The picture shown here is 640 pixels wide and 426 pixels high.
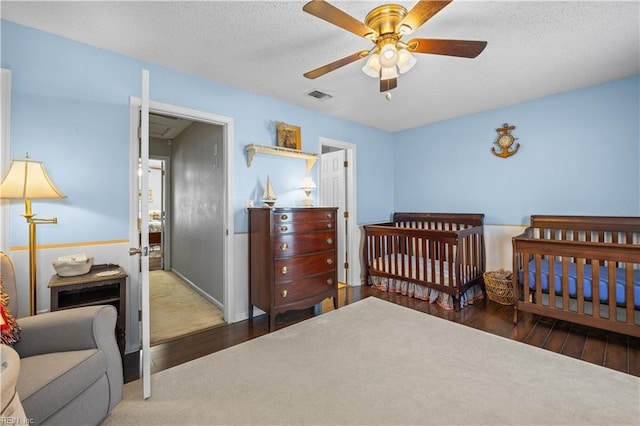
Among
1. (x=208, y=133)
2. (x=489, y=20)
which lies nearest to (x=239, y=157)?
(x=208, y=133)

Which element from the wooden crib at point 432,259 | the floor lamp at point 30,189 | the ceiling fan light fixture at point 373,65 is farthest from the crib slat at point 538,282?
the floor lamp at point 30,189

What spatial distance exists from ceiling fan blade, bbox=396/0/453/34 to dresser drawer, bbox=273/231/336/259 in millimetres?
1863

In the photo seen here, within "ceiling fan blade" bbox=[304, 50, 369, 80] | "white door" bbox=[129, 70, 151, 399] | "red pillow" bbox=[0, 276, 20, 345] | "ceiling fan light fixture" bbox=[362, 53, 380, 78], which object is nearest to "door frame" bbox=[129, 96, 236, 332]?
"white door" bbox=[129, 70, 151, 399]

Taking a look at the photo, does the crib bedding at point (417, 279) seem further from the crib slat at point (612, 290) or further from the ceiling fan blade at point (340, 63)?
the ceiling fan blade at point (340, 63)

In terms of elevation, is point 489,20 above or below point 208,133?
above

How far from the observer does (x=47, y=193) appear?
1.72 metres

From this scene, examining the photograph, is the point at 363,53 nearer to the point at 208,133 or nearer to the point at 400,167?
the point at 208,133

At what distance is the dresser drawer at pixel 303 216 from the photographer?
263cm

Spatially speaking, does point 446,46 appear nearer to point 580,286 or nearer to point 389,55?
point 389,55

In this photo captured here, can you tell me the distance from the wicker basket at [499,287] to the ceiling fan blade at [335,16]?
9.81ft

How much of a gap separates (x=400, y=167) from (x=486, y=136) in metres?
1.33

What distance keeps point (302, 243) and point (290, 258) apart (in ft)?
0.66

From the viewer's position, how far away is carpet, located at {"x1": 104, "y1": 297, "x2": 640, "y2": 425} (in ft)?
4.88

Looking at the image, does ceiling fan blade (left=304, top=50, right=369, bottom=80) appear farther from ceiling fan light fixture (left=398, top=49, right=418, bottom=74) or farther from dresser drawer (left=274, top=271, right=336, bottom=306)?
dresser drawer (left=274, top=271, right=336, bottom=306)
